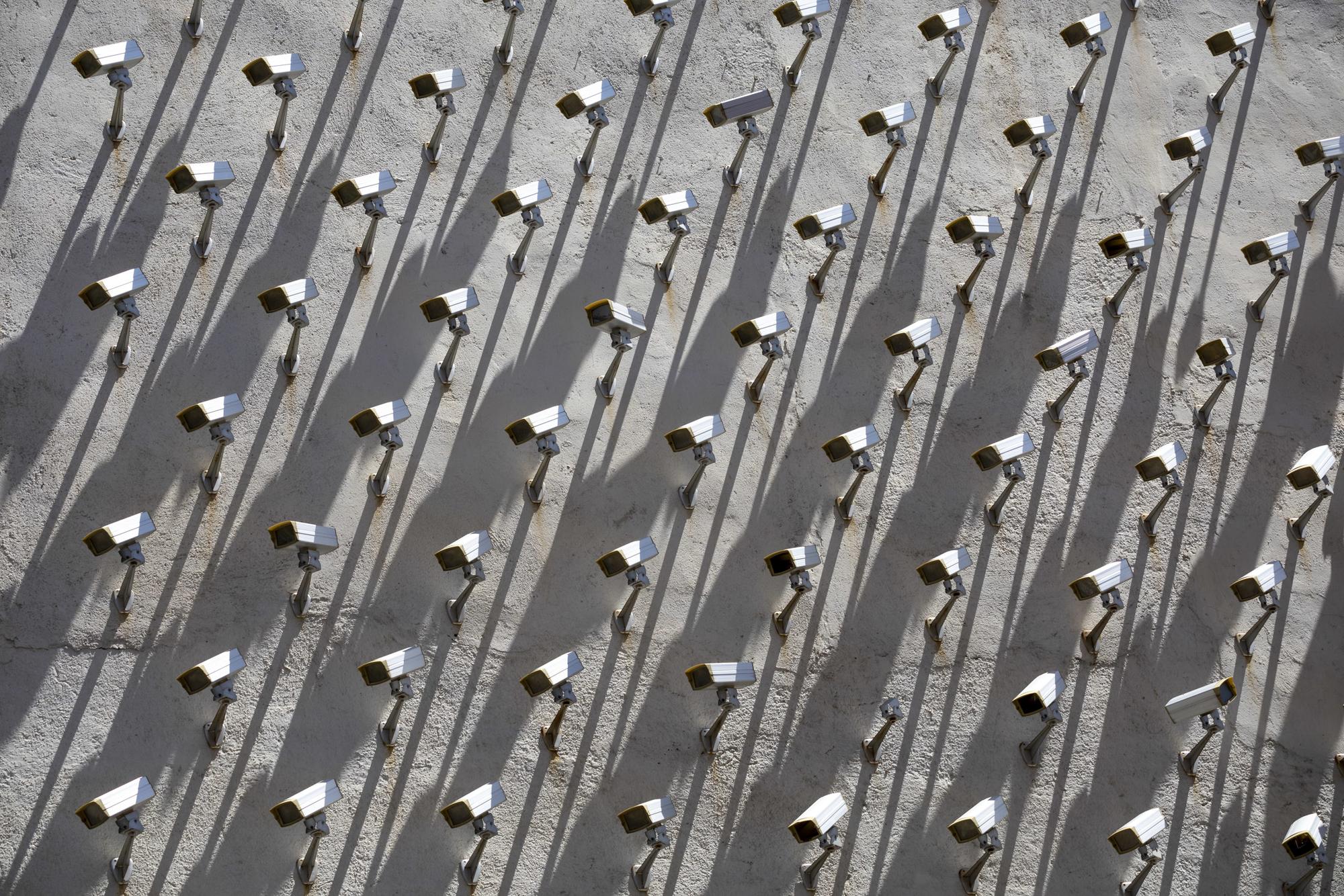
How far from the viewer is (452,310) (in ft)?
22.1

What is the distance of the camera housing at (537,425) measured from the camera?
655 cm

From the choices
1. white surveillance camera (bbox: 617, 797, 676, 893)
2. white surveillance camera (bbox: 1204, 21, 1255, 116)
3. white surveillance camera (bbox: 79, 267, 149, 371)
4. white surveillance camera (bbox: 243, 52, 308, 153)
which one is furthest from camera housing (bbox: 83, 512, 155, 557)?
white surveillance camera (bbox: 1204, 21, 1255, 116)

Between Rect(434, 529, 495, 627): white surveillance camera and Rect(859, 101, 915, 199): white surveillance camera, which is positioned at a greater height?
Rect(859, 101, 915, 199): white surveillance camera

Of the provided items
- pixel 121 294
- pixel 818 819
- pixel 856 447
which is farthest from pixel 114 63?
pixel 818 819

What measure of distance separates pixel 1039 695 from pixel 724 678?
1449 mm

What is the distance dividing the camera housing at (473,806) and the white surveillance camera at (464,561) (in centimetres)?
83

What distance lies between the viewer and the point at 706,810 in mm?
6902

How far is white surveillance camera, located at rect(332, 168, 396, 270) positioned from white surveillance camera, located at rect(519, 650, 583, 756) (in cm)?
225

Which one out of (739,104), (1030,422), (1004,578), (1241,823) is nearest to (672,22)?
(739,104)

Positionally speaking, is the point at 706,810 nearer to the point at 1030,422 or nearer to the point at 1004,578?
the point at 1004,578

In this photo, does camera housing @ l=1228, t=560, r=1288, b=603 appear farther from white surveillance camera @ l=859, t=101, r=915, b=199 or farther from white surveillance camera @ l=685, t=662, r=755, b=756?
white surveillance camera @ l=859, t=101, r=915, b=199

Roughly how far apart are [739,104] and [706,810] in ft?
11.1

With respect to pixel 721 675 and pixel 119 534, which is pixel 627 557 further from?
pixel 119 534

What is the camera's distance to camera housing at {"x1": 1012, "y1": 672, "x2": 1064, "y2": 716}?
21.9 ft
